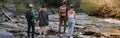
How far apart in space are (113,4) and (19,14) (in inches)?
448

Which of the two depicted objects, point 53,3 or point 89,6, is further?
point 53,3

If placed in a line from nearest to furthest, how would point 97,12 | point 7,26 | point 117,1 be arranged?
point 7,26
point 117,1
point 97,12

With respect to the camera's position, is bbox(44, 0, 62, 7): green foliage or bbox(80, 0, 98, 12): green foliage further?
bbox(44, 0, 62, 7): green foliage

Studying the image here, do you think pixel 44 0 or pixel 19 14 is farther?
pixel 44 0

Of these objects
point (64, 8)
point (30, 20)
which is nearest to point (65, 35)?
point (64, 8)

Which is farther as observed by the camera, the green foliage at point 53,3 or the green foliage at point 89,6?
the green foliage at point 53,3

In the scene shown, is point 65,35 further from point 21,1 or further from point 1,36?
point 21,1

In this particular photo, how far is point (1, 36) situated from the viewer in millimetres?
14227

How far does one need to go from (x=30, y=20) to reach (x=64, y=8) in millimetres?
2295

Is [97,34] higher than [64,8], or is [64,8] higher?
[64,8]

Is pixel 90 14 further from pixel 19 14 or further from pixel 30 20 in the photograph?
pixel 30 20

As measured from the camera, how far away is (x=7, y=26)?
22.0 meters

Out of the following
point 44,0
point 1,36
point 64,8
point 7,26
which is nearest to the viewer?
point 1,36

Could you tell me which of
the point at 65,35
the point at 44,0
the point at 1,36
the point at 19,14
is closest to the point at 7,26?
the point at 65,35
